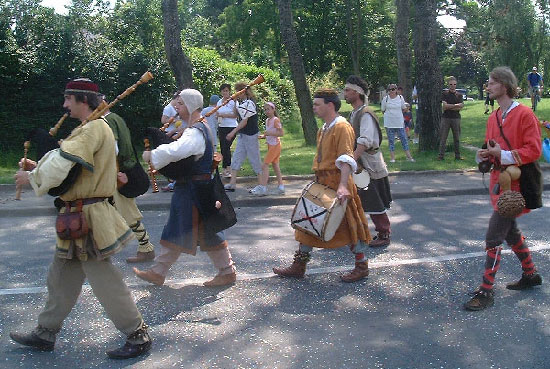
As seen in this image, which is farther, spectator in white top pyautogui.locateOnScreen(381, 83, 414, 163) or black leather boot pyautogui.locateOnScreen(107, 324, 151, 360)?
spectator in white top pyautogui.locateOnScreen(381, 83, 414, 163)

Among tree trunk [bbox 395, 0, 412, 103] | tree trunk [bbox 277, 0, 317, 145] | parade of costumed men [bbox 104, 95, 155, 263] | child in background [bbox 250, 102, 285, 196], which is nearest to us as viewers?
parade of costumed men [bbox 104, 95, 155, 263]

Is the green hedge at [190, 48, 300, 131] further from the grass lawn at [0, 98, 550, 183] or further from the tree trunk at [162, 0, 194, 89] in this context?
the tree trunk at [162, 0, 194, 89]

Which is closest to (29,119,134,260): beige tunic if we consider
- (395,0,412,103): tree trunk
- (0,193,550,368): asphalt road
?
(0,193,550,368): asphalt road

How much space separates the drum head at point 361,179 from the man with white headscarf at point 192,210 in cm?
177

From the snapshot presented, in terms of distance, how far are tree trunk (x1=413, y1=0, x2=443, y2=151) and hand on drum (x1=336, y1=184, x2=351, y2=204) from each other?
1001 centimetres

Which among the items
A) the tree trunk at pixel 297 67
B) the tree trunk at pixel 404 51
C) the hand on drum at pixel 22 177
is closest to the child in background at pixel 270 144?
the hand on drum at pixel 22 177

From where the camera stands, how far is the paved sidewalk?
9.93m

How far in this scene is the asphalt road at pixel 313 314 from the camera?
4.36 metres

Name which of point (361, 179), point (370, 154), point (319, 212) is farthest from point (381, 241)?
point (319, 212)

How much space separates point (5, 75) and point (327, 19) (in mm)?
30966

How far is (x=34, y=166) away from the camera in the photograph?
437 centimetres

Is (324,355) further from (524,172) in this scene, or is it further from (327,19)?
(327,19)

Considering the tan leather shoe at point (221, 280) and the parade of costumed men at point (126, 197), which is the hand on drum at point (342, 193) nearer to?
the tan leather shoe at point (221, 280)

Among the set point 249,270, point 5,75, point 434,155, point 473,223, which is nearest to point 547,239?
point 473,223
